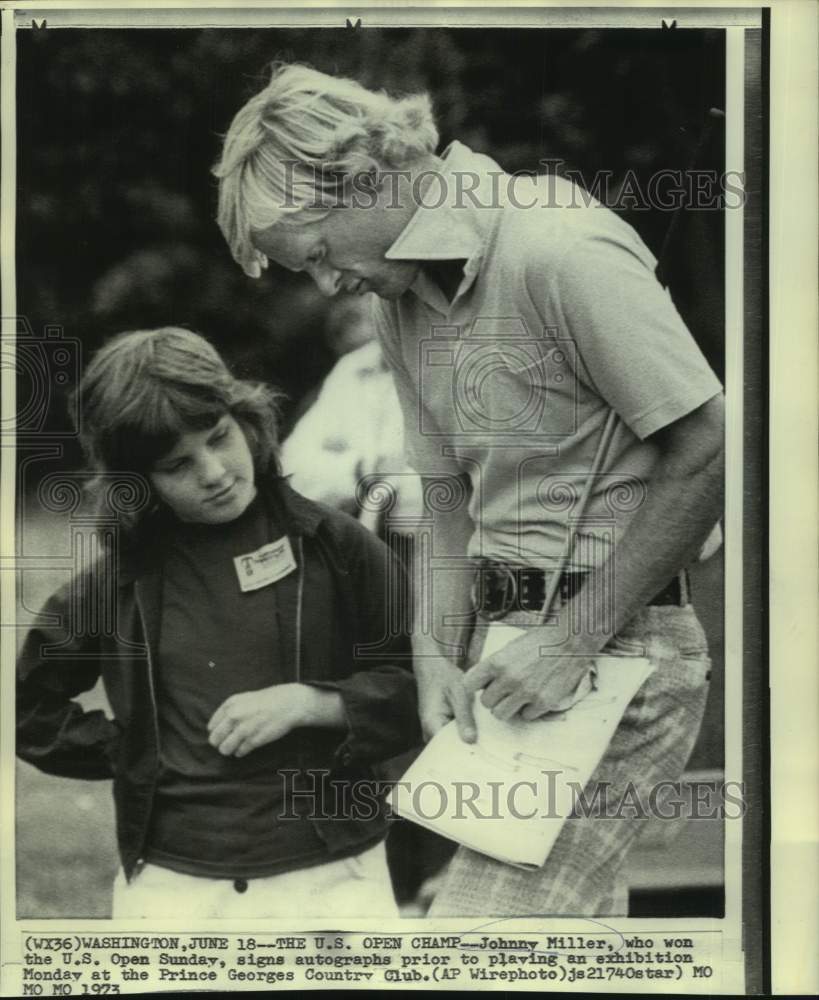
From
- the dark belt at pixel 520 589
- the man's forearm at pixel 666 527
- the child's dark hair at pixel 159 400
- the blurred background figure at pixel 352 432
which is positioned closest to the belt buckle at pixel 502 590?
the dark belt at pixel 520 589

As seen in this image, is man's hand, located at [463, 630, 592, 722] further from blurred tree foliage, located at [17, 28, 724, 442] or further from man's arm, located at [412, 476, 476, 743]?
blurred tree foliage, located at [17, 28, 724, 442]

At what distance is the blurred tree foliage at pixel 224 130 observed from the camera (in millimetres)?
3086

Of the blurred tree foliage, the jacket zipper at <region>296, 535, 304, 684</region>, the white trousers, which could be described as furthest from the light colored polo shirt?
the white trousers

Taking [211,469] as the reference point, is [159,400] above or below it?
above

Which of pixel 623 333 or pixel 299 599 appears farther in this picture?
pixel 299 599

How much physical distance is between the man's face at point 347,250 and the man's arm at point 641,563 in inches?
34.4

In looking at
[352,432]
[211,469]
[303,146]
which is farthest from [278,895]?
[303,146]

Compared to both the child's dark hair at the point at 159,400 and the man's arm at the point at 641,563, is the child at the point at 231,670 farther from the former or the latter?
the man's arm at the point at 641,563

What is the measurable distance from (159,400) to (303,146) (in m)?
0.81

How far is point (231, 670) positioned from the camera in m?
3.07

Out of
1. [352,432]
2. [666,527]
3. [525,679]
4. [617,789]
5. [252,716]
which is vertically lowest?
[617,789]

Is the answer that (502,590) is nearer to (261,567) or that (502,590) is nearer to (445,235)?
(261,567)

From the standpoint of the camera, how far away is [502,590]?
3.06 meters

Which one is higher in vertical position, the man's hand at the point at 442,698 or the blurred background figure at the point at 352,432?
the blurred background figure at the point at 352,432
